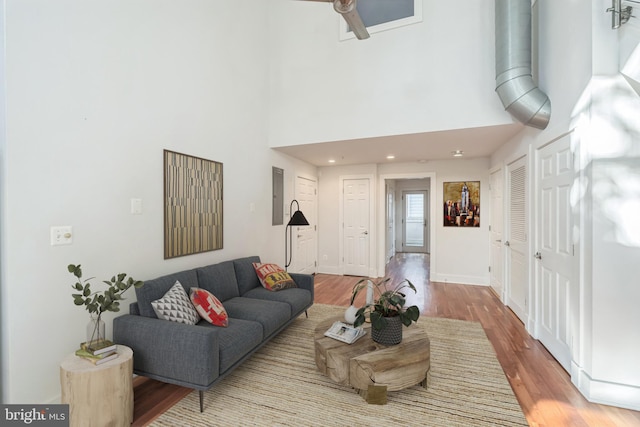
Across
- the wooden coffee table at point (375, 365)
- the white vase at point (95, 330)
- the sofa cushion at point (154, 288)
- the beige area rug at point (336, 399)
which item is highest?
the sofa cushion at point (154, 288)

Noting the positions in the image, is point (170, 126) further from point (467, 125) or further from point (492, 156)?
point (492, 156)

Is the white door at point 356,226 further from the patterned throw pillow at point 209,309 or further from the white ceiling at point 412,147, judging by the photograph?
the patterned throw pillow at point 209,309

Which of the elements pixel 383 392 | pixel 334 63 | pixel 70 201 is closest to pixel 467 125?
pixel 334 63

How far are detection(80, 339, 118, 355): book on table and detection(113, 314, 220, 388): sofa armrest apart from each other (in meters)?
0.22

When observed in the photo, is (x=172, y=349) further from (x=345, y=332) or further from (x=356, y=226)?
(x=356, y=226)

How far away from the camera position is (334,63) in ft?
13.8

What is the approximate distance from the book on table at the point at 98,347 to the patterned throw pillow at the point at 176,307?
0.39 meters

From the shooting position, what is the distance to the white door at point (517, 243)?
139 inches

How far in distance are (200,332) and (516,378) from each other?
2.47 m

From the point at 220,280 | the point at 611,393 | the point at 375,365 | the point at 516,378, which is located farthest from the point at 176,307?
the point at 611,393

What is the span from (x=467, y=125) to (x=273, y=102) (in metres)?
2.76

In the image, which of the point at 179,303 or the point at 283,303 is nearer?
the point at 179,303

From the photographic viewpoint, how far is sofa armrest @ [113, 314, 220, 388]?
191 cm

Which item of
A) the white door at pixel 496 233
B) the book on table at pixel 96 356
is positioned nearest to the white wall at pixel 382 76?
the white door at pixel 496 233
